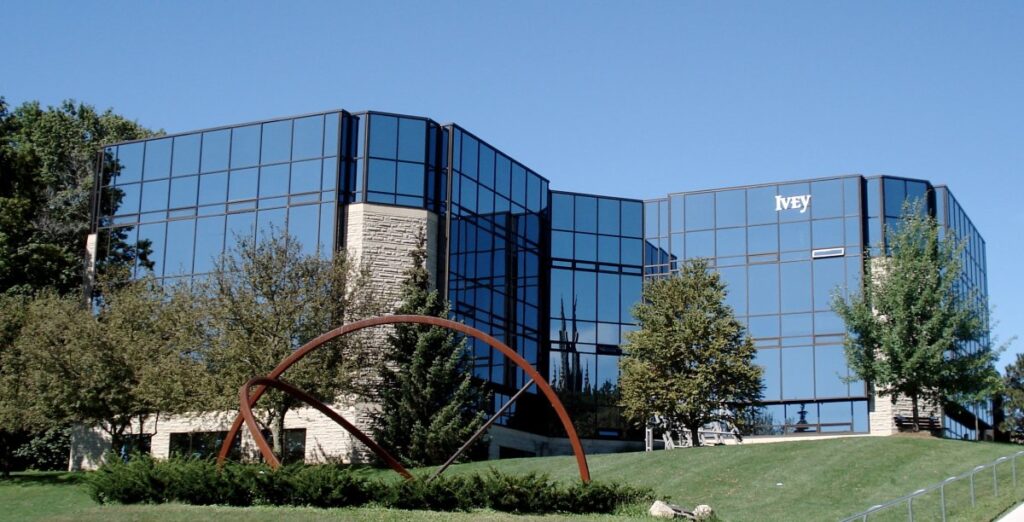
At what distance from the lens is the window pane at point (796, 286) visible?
50.2 m

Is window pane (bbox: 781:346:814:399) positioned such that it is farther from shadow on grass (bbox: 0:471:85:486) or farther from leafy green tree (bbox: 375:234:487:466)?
shadow on grass (bbox: 0:471:85:486)

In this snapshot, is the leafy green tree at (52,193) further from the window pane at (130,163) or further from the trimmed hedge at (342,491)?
the trimmed hedge at (342,491)

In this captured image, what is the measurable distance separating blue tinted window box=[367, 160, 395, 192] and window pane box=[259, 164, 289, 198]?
11.0ft

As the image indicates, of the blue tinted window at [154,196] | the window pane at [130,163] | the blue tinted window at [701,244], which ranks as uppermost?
the window pane at [130,163]

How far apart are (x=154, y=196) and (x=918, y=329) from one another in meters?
29.3

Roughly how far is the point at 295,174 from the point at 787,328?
67.9 ft

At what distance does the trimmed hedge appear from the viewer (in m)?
24.3

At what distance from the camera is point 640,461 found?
35312 mm

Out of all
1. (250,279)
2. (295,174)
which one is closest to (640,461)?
(250,279)

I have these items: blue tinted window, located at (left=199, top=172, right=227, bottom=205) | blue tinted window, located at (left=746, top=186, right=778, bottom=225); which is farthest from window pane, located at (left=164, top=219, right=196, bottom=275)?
blue tinted window, located at (left=746, top=186, right=778, bottom=225)

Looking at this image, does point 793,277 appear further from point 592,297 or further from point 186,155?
point 186,155

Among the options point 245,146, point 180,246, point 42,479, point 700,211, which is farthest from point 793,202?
point 42,479

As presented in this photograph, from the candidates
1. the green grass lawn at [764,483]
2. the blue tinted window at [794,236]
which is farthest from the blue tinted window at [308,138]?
the blue tinted window at [794,236]

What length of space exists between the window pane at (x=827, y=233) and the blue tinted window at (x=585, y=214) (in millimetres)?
9521
